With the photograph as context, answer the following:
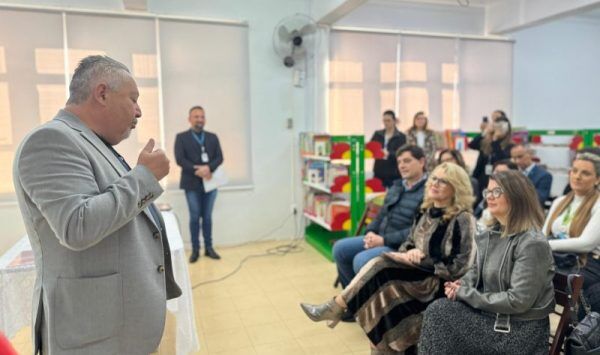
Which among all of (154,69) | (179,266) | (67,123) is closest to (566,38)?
(154,69)

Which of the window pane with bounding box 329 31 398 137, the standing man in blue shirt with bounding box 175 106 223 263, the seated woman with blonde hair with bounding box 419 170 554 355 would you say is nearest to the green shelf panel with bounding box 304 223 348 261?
the standing man in blue shirt with bounding box 175 106 223 263

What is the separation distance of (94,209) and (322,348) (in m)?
1.94

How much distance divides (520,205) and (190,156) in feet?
10.7

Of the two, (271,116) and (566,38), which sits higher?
(566,38)

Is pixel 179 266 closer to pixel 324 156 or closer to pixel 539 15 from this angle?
pixel 324 156

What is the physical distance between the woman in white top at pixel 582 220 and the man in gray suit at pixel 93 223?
7.26 feet

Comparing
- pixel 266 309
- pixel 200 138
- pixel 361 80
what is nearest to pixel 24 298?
pixel 266 309

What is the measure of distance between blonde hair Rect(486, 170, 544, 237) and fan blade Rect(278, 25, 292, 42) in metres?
3.42

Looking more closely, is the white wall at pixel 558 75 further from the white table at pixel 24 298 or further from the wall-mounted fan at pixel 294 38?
the white table at pixel 24 298

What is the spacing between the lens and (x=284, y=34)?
4.79 metres

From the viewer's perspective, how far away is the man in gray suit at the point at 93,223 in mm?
982

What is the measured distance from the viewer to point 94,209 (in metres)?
0.97

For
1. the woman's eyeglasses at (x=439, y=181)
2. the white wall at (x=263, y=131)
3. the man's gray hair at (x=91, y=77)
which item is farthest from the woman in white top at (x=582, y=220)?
the white wall at (x=263, y=131)

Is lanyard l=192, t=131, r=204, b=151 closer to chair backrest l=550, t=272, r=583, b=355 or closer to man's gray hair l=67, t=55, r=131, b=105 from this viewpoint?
man's gray hair l=67, t=55, r=131, b=105
